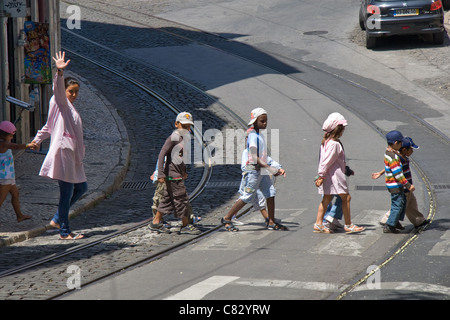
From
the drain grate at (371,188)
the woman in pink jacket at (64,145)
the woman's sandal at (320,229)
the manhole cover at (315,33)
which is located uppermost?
the manhole cover at (315,33)

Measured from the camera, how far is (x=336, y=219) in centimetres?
1009

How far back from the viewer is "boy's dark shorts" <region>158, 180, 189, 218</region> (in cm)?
995

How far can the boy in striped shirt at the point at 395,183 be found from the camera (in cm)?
977

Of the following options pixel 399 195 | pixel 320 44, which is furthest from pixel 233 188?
pixel 320 44

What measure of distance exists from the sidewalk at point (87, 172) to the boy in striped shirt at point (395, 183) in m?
4.35

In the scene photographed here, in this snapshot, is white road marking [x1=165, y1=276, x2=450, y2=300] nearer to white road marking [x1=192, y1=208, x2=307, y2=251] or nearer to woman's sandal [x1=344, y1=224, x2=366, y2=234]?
white road marking [x1=192, y1=208, x2=307, y2=251]

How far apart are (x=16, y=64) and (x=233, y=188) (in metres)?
4.89

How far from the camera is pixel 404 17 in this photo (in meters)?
20.8

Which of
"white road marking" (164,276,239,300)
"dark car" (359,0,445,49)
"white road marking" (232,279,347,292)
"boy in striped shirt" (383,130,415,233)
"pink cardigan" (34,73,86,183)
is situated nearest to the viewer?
"white road marking" (164,276,239,300)

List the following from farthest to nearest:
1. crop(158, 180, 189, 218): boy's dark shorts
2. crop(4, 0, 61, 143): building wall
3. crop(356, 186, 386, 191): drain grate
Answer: crop(4, 0, 61, 143): building wall, crop(356, 186, 386, 191): drain grate, crop(158, 180, 189, 218): boy's dark shorts

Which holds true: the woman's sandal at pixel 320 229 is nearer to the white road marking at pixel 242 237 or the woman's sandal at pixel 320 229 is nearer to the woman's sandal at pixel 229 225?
the white road marking at pixel 242 237

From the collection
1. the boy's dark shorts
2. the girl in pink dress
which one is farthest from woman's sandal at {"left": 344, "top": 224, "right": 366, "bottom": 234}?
the boy's dark shorts

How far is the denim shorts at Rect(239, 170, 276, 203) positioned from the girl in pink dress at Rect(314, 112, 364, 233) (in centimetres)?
66

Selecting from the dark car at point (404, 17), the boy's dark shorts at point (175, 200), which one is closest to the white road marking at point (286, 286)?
the boy's dark shorts at point (175, 200)
